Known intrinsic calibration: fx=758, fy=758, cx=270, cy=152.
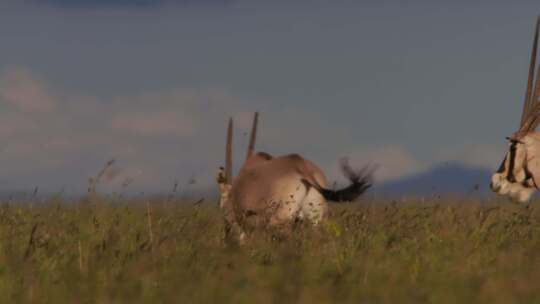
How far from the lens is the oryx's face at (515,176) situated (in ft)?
33.9

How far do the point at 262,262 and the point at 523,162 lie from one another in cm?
549

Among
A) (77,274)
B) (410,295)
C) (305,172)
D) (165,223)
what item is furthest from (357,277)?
(305,172)

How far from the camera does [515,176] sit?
10.5 metres

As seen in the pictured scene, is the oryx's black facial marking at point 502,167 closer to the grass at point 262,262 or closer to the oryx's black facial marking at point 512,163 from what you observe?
the oryx's black facial marking at point 512,163

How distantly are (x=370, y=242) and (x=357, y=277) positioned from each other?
2315 millimetres

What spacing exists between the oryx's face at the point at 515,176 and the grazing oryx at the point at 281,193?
2.44 metres

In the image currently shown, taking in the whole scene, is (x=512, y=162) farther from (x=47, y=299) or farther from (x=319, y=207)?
(x=47, y=299)

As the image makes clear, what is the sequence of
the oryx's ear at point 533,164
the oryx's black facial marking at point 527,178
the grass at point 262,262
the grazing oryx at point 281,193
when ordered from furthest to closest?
1. the oryx's black facial marking at point 527,178
2. the oryx's ear at point 533,164
3. the grazing oryx at point 281,193
4. the grass at point 262,262

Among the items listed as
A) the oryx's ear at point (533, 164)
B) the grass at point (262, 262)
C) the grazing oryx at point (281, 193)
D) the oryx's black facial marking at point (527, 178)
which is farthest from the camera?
the oryx's black facial marking at point (527, 178)

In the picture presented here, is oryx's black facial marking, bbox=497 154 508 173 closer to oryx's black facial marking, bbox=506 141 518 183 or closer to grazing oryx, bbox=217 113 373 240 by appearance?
oryx's black facial marking, bbox=506 141 518 183

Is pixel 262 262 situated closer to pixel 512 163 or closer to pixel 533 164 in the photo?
pixel 512 163

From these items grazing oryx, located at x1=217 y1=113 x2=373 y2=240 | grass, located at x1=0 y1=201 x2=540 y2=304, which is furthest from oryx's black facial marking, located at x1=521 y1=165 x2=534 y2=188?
grazing oryx, located at x1=217 y1=113 x2=373 y2=240

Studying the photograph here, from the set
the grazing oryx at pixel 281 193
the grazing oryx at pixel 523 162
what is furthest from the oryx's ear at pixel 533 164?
the grazing oryx at pixel 281 193

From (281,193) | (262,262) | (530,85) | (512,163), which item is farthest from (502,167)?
(262,262)
